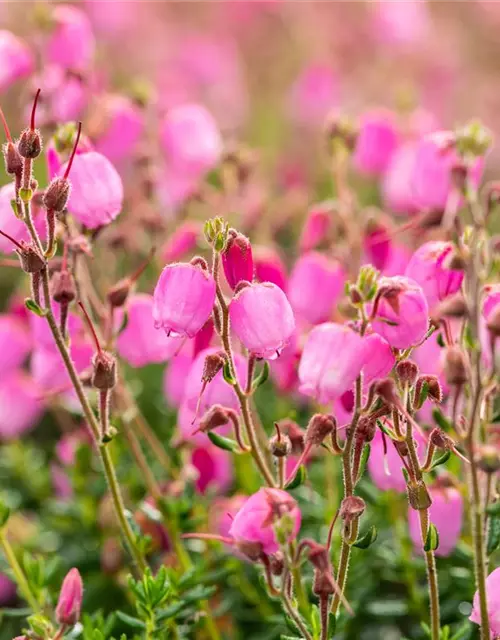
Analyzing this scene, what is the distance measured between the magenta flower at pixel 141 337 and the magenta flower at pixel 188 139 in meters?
0.54

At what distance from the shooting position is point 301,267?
1.87m

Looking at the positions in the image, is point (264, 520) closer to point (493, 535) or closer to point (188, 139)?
point (493, 535)

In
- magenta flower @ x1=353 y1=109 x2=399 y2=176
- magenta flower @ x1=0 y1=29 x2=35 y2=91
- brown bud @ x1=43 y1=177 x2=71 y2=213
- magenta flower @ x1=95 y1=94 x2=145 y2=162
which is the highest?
magenta flower @ x1=0 y1=29 x2=35 y2=91

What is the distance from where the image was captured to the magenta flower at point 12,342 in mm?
1989

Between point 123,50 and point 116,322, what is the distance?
3219 millimetres

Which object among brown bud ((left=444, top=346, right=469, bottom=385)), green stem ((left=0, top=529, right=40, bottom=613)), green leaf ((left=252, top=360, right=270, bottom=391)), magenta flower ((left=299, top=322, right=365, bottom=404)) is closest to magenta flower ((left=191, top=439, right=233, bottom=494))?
green stem ((left=0, top=529, right=40, bottom=613))

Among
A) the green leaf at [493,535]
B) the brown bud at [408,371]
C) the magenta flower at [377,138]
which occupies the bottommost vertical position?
the green leaf at [493,535]

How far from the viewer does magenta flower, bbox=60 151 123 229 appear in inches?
56.9

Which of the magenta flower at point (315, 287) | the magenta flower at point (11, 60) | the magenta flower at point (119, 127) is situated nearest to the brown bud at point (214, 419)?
the magenta flower at point (315, 287)

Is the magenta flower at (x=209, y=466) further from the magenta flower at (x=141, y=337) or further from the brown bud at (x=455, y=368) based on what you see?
the brown bud at (x=455, y=368)

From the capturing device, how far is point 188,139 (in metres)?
2.23

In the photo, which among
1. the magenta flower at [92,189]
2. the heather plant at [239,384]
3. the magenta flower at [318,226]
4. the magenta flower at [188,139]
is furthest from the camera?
the magenta flower at [188,139]

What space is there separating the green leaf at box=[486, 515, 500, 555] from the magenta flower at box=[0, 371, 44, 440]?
1151mm

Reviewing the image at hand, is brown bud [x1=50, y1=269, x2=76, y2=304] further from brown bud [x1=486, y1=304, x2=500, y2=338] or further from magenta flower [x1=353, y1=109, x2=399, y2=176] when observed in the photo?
magenta flower [x1=353, y1=109, x2=399, y2=176]
